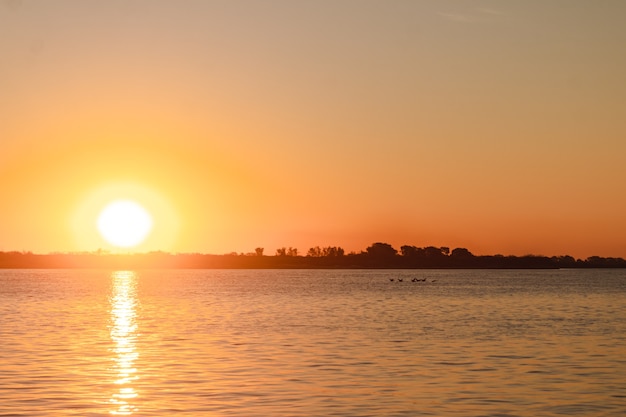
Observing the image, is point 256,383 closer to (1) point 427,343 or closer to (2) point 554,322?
(1) point 427,343

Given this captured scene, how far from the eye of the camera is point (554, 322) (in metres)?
75.8

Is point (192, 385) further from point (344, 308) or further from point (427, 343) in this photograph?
point (344, 308)

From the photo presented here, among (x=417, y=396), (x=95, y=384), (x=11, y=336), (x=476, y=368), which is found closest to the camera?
(x=417, y=396)

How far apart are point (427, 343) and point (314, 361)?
1152cm

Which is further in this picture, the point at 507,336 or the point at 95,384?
the point at 507,336

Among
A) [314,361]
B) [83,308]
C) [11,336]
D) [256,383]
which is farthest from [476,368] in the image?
[83,308]

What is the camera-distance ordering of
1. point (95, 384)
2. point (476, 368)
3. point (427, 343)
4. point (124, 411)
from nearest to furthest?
point (124, 411)
point (95, 384)
point (476, 368)
point (427, 343)

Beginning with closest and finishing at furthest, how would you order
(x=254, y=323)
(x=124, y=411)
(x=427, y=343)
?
(x=124, y=411)
(x=427, y=343)
(x=254, y=323)

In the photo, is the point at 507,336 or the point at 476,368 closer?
the point at 476,368

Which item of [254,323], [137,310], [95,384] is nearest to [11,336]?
[254,323]

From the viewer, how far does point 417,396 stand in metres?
34.9

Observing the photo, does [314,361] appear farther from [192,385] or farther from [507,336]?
[507,336]

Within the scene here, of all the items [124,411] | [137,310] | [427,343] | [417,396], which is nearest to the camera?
[124,411]

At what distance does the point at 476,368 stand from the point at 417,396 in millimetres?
8904
